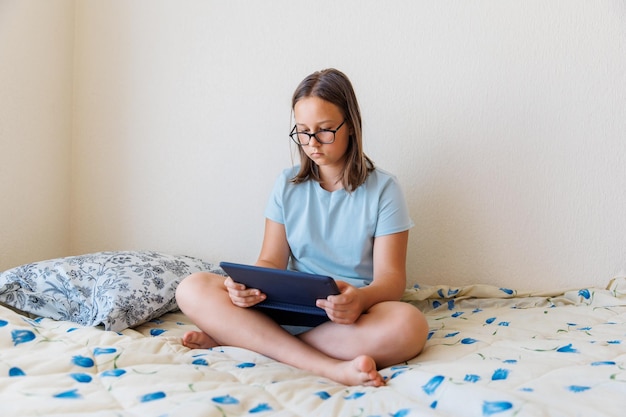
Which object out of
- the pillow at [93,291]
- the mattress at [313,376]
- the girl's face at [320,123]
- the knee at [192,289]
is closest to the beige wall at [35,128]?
the pillow at [93,291]

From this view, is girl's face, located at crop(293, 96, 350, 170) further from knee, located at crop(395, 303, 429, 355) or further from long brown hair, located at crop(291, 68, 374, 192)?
knee, located at crop(395, 303, 429, 355)

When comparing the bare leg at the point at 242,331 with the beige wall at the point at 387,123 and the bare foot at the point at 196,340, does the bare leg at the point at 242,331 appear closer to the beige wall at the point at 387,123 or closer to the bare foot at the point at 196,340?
the bare foot at the point at 196,340

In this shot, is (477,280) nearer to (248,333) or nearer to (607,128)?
(607,128)

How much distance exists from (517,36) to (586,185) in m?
0.40

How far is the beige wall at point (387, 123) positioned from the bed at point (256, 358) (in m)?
0.18

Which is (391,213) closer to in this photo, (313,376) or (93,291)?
(313,376)

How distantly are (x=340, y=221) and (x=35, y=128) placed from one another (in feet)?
3.31

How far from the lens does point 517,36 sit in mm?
1560

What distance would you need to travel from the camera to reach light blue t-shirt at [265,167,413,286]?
1.38 meters

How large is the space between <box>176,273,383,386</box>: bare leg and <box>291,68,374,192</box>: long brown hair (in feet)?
1.20

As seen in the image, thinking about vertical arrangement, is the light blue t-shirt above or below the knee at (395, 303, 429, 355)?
above

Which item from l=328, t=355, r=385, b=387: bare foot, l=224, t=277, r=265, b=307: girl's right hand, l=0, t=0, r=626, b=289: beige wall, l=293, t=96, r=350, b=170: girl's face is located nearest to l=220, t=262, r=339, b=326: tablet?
l=224, t=277, r=265, b=307: girl's right hand

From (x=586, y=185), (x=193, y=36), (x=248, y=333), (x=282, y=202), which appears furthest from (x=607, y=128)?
(x=193, y=36)

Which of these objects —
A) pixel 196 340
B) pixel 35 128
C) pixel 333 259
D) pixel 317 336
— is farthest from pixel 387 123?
pixel 35 128
